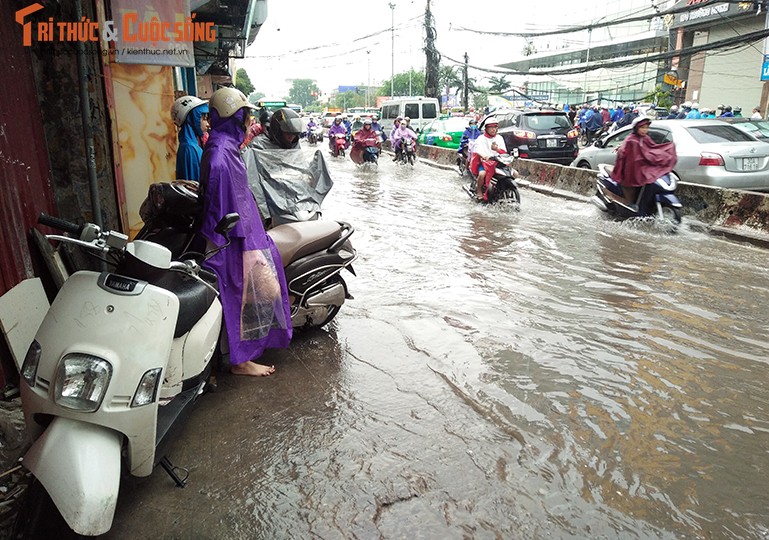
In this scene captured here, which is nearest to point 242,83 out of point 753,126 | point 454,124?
point 454,124

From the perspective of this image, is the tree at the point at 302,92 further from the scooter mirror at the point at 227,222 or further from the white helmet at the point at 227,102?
the scooter mirror at the point at 227,222

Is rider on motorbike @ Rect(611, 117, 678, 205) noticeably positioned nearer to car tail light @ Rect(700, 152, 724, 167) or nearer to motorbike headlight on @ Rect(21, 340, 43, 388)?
car tail light @ Rect(700, 152, 724, 167)

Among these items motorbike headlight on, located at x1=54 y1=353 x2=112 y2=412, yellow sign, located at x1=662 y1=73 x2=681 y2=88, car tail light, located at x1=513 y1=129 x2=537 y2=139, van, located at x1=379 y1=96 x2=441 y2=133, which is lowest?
motorbike headlight on, located at x1=54 y1=353 x2=112 y2=412

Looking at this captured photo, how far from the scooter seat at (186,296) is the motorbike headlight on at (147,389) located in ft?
0.81

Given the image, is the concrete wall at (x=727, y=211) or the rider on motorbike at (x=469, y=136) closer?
the concrete wall at (x=727, y=211)

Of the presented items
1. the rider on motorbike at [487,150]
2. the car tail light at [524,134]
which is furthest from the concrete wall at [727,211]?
the car tail light at [524,134]

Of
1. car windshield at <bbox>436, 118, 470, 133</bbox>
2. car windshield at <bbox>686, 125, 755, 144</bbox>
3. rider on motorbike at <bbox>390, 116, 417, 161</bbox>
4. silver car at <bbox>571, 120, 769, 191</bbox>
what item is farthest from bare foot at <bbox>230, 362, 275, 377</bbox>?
car windshield at <bbox>436, 118, 470, 133</bbox>

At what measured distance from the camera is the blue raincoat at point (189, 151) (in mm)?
4727

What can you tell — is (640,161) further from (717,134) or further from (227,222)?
(227,222)

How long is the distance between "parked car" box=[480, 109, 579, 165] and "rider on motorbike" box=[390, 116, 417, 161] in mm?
4611

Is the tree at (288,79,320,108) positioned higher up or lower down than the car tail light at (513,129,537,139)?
higher up

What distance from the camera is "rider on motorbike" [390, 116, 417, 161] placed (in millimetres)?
18750

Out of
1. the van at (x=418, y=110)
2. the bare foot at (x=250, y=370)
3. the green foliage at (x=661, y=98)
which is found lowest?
the bare foot at (x=250, y=370)

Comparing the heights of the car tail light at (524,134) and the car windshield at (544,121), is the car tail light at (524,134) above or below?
below
